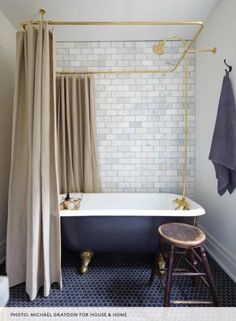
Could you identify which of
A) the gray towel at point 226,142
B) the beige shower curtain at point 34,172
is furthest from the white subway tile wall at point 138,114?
the beige shower curtain at point 34,172

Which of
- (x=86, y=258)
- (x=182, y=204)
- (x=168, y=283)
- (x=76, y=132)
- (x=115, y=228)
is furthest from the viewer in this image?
(x=76, y=132)

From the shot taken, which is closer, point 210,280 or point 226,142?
point 210,280

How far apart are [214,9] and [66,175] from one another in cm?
245

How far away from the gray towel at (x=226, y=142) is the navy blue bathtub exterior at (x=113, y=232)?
0.50m

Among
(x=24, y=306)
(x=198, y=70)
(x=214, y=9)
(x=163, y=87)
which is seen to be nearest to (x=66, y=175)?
(x=24, y=306)

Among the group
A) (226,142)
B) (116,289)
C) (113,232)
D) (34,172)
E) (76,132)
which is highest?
(76,132)

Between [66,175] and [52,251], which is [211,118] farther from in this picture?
[52,251]

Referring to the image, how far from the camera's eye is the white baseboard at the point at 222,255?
1795mm

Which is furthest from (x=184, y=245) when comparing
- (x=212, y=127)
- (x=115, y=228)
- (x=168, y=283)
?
(x=212, y=127)

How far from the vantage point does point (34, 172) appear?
5.05 ft

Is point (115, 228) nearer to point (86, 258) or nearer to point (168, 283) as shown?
point (86, 258)

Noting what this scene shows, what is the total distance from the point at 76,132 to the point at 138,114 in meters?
0.86

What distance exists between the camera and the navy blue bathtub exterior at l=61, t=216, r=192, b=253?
5.94ft

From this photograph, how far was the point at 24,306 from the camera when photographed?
4.90 ft
